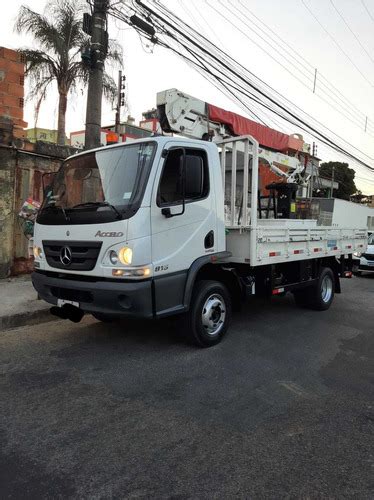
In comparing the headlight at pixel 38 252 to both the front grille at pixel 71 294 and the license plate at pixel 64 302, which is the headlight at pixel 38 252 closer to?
the front grille at pixel 71 294

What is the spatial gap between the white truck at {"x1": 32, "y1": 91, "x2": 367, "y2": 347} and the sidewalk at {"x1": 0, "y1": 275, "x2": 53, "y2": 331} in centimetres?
131

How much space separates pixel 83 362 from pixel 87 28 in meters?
6.89

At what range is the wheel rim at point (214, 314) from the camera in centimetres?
526

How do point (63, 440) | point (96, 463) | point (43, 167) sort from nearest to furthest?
point (96, 463) → point (63, 440) → point (43, 167)

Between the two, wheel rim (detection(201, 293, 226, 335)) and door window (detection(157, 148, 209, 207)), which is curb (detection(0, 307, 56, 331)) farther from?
door window (detection(157, 148, 209, 207))

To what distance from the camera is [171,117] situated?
6.04m

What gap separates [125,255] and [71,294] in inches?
36.7

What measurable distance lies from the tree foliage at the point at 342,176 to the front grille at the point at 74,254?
43671 mm

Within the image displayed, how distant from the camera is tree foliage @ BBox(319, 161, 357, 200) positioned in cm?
4525

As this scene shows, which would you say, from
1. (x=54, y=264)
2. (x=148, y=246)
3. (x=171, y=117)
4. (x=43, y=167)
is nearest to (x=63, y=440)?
(x=148, y=246)

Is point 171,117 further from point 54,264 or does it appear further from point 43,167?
point 43,167

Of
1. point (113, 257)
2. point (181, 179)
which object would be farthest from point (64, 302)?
point (181, 179)

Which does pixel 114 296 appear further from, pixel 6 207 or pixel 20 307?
pixel 6 207

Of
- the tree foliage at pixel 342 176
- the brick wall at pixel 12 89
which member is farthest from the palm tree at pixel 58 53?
the tree foliage at pixel 342 176
